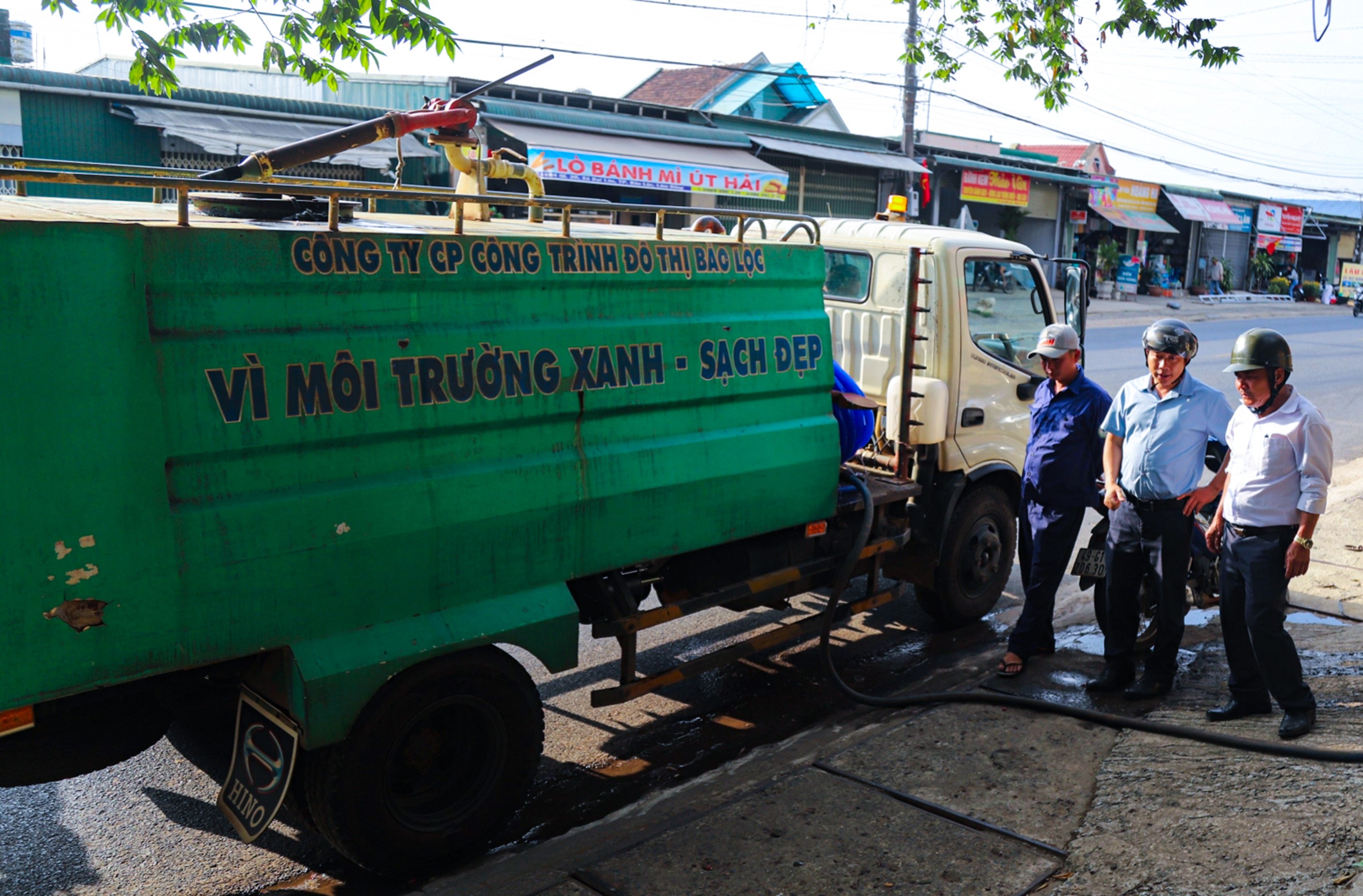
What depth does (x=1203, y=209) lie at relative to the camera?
4303cm

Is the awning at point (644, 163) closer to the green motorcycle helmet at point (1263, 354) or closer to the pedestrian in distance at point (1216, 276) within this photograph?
the green motorcycle helmet at point (1263, 354)

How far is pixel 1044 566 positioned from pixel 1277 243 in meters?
52.8

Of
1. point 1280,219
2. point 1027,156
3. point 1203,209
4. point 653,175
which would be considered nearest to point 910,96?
point 653,175

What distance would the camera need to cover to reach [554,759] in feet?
15.2

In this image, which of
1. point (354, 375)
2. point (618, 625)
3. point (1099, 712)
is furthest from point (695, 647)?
point (354, 375)

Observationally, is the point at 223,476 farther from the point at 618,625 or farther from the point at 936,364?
the point at 936,364

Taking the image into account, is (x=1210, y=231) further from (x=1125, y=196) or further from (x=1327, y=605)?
(x=1327, y=605)

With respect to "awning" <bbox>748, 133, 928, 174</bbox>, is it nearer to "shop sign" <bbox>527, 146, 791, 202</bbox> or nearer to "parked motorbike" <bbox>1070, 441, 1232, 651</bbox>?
"shop sign" <bbox>527, 146, 791, 202</bbox>

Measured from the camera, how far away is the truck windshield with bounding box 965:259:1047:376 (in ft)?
19.5

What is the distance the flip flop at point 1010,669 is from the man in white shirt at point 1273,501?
110cm

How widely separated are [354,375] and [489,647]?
110 cm

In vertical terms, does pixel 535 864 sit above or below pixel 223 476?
below

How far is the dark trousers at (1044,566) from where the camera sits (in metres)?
5.32

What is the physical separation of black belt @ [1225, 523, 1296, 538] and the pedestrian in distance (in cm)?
4533
